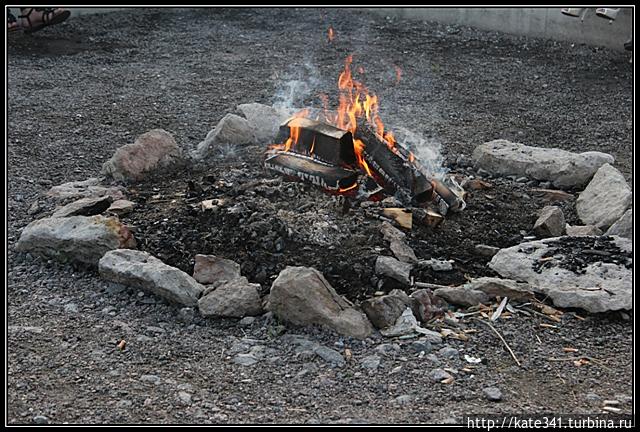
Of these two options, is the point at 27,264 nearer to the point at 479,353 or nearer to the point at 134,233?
the point at 134,233

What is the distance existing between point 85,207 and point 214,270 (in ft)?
3.47

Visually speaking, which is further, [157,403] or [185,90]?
[185,90]

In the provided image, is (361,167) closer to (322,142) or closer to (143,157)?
(322,142)

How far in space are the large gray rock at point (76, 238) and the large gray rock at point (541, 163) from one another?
2424 millimetres

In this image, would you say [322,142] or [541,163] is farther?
[541,163]

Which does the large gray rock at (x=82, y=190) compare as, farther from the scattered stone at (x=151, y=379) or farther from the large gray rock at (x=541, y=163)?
the large gray rock at (x=541, y=163)

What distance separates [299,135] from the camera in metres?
5.05

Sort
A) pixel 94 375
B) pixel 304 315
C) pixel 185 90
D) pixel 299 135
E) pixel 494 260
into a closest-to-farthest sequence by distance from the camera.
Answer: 1. pixel 94 375
2. pixel 304 315
3. pixel 494 260
4. pixel 299 135
5. pixel 185 90

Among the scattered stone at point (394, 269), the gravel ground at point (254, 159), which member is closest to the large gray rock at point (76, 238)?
the gravel ground at point (254, 159)

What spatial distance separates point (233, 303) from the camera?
394 centimetres

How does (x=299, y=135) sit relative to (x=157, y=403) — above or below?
above

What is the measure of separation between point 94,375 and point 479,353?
153 cm

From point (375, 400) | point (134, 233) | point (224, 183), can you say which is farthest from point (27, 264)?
point (375, 400)

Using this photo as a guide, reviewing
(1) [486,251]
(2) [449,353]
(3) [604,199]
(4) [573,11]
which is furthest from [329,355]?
(4) [573,11]
